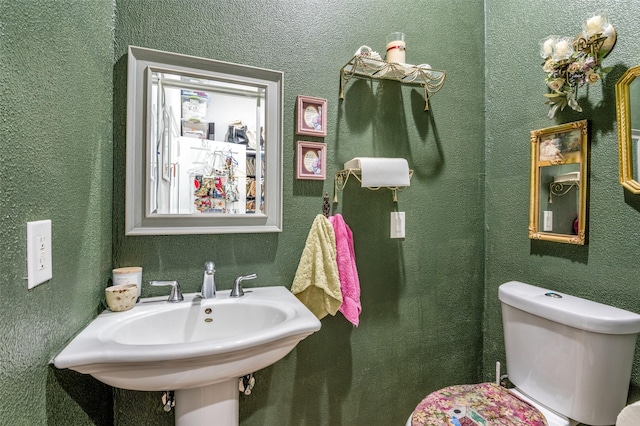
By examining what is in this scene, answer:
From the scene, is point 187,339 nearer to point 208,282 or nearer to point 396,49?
point 208,282

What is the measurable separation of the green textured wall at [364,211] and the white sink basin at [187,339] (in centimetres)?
16

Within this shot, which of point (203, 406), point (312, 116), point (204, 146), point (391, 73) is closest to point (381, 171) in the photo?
point (312, 116)

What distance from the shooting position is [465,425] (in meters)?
0.96

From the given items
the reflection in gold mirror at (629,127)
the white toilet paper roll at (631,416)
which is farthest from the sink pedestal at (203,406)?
the reflection in gold mirror at (629,127)

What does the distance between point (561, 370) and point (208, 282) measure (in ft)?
4.23

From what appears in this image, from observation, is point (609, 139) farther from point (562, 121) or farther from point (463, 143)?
point (463, 143)

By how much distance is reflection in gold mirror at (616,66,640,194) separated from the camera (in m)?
1.03

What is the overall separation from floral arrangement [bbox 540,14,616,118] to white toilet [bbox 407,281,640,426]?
753mm

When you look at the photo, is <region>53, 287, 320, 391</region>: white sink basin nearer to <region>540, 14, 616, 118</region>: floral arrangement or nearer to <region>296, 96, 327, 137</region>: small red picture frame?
<region>296, 96, 327, 137</region>: small red picture frame

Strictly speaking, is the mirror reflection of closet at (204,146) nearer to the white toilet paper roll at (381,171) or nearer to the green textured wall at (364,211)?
the green textured wall at (364,211)

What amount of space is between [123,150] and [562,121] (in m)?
1.75

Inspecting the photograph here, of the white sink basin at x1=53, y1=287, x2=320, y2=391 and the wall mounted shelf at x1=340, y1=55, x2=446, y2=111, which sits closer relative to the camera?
the white sink basin at x1=53, y1=287, x2=320, y2=391

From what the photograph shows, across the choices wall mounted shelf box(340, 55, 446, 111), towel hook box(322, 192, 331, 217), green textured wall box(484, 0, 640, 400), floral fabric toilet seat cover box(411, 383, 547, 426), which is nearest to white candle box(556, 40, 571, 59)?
green textured wall box(484, 0, 640, 400)

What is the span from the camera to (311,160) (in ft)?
4.32
